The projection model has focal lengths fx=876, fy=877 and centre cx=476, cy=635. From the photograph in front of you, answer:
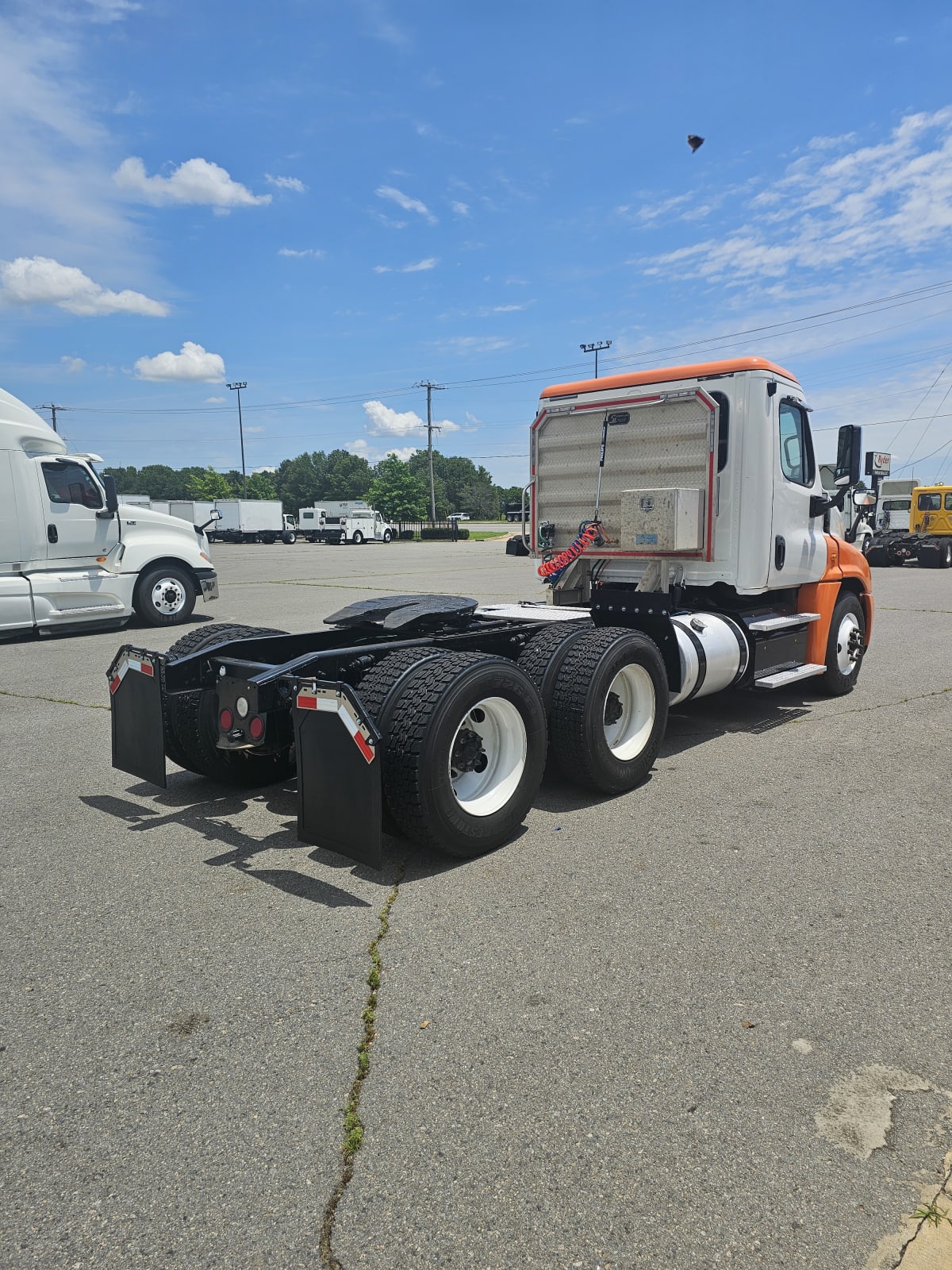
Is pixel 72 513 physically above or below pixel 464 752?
above

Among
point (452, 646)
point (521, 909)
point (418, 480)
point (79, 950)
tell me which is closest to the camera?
point (79, 950)

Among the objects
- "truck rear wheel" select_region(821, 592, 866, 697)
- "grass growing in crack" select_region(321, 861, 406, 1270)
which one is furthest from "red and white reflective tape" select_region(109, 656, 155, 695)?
"truck rear wheel" select_region(821, 592, 866, 697)

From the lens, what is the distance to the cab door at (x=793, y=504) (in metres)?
6.95

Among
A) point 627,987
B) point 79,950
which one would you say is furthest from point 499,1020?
point 79,950

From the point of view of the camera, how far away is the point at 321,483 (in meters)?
160

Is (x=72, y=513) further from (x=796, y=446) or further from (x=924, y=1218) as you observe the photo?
(x=924, y=1218)

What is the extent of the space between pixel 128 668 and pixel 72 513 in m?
8.44

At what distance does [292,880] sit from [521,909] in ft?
3.71

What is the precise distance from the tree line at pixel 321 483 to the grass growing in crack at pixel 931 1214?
349 feet

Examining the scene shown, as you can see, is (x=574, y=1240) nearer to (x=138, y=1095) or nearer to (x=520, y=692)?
(x=138, y=1095)

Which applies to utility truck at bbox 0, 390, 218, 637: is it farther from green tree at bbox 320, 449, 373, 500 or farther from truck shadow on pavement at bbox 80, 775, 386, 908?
green tree at bbox 320, 449, 373, 500

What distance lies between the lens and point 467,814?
4.36m

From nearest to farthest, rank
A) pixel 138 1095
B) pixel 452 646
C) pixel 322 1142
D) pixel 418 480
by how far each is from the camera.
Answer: pixel 322 1142 < pixel 138 1095 < pixel 452 646 < pixel 418 480

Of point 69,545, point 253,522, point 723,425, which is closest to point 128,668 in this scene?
point 723,425
